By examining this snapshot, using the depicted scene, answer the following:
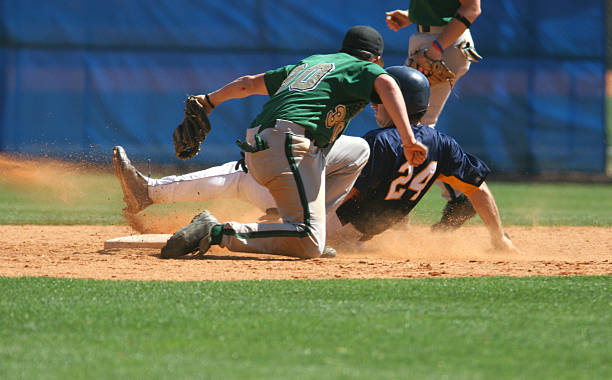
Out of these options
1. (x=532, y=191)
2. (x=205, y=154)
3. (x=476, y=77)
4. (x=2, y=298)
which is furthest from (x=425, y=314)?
(x=476, y=77)

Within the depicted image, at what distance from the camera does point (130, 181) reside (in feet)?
17.4

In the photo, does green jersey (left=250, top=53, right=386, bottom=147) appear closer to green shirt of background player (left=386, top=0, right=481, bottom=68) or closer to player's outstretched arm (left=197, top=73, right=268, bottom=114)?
player's outstretched arm (left=197, top=73, right=268, bottom=114)

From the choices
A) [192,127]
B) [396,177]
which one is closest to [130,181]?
[192,127]

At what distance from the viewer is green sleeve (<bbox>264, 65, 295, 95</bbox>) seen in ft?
16.2

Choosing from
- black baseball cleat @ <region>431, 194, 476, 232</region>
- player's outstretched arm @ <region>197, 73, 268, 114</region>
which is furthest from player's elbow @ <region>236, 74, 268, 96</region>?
black baseball cleat @ <region>431, 194, 476, 232</region>

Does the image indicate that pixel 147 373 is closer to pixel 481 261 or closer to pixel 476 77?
pixel 481 261

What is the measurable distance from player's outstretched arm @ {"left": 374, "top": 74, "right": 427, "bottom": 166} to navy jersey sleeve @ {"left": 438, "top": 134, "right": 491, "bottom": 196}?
2.79 feet

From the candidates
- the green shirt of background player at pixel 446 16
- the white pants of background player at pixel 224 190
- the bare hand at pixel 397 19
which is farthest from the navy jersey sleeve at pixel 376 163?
the bare hand at pixel 397 19

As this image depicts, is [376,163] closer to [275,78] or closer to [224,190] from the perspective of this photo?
[275,78]

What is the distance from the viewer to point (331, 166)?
4938 millimetres

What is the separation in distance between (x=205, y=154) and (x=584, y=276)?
9153 millimetres

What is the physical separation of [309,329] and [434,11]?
3.75 metres

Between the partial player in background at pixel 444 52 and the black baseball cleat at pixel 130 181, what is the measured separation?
2072 millimetres

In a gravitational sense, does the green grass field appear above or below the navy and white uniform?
below
